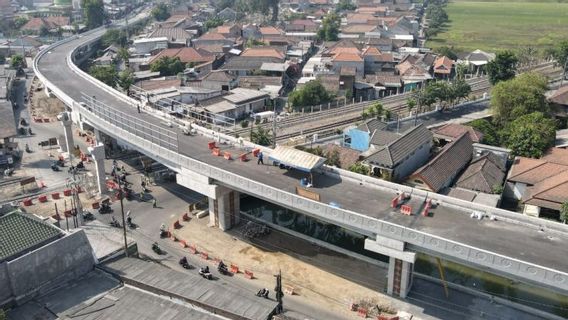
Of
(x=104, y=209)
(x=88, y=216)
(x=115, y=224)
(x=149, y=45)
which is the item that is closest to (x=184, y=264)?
(x=115, y=224)

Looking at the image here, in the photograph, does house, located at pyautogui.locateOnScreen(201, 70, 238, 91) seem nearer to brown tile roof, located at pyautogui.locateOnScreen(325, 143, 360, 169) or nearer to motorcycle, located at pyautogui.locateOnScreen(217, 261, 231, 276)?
brown tile roof, located at pyautogui.locateOnScreen(325, 143, 360, 169)

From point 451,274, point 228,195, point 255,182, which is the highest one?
point 255,182

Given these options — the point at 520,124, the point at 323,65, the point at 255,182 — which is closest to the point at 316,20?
the point at 323,65

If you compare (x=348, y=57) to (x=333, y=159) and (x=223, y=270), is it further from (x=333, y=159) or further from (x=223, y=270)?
(x=223, y=270)

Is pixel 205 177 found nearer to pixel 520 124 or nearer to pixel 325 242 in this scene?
pixel 325 242

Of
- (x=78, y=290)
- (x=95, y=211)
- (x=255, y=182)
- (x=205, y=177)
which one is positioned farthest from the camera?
(x=95, y=211)

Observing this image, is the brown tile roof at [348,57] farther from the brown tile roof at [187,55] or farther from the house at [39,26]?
the house at [39,26]
